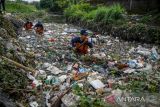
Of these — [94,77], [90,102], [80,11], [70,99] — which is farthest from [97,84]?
[80,11]

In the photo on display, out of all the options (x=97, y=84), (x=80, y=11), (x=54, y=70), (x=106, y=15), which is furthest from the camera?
A: (x=80, y=11)

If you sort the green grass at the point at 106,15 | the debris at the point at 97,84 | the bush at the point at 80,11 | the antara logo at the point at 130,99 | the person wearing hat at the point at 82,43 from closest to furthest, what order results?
the antara logo at the point at 130,99 → the debris at the point at 97,84 → the person wearing hat at the point at 82,43 → the green grass at the point at 106,15 → the bush at the point at 80,11

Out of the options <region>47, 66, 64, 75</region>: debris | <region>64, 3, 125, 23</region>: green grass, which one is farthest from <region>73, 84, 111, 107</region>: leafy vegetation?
<region>64, 3, 125, 23</region>: green grass

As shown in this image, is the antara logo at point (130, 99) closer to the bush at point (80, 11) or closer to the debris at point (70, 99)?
the debris at point (70, 99)

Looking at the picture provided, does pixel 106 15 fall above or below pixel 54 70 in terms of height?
above

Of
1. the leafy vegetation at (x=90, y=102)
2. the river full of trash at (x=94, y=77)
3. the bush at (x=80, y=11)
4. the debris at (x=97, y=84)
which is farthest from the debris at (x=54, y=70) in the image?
the bush at (x=80, y=11)

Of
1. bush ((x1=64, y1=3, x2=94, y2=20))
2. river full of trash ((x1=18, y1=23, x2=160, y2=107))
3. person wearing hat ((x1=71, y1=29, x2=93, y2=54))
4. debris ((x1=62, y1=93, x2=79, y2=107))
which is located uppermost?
person wearing hat ((x1=71, y1=29, x2=93, y2=54))

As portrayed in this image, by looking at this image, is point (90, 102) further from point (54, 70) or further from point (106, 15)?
point (106, 15)

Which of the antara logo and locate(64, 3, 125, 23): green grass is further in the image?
locate(64, 3, 125, 23): green grass

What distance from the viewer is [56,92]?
662 centimetres

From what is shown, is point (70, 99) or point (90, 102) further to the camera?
point (70, 99)

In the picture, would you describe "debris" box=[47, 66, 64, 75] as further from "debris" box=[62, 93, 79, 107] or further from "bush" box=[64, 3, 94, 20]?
"bush" box=[64, 3, 94, 20]

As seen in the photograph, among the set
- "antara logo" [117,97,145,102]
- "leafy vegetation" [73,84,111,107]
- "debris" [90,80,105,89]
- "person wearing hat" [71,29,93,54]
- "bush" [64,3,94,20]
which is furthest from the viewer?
"bush" [64,3,94,20]

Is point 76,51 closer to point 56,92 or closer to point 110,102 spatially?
point 56,92
